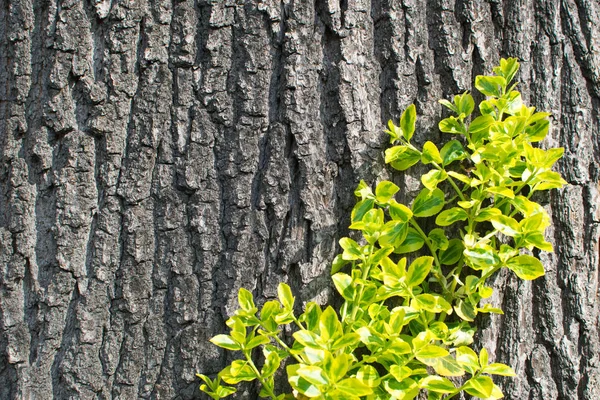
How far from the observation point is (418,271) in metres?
1.28

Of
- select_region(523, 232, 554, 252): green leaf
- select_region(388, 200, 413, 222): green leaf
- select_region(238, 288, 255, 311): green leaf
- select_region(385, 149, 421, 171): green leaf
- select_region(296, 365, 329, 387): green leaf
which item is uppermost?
select_region(385, 149, 421, 171): green leaf

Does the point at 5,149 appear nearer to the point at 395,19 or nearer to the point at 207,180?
the point at 207,180

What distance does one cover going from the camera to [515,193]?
4.61ft

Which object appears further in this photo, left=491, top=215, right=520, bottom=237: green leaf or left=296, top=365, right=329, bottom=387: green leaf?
left=491, top=215, right=520, bottom=237: green leaf

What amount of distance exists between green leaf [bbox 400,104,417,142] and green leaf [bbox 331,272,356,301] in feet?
1.25

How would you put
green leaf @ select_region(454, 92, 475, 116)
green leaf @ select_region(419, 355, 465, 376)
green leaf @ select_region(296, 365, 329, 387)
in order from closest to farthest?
green leaf @ select_region(296, 365, 329, 387) → green leaf @ select_region(419, 355, 465, 376) → green leaf @ select_region(454, 92, 475, 116)

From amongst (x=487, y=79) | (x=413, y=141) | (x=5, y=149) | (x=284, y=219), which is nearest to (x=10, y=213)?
(x=5, y=149)

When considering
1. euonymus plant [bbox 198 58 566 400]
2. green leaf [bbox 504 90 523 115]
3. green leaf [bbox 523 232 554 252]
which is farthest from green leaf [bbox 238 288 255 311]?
green leaf [bbox 504 90 523 115]

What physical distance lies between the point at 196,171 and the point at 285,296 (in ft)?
1.26

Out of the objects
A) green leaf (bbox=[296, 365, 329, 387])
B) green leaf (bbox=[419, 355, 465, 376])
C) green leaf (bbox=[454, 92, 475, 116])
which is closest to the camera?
green leaf (bbox=[296, 365, 329, 387])

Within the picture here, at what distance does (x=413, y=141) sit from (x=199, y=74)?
572 millimetres

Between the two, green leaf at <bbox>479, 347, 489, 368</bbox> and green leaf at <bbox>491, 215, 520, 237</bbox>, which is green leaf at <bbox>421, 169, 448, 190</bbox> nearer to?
green leaf at <bbox>491, 215, 520, 237</bbox>

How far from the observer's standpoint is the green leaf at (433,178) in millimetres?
1322

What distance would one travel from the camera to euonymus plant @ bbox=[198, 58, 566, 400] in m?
1.25
